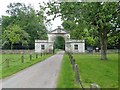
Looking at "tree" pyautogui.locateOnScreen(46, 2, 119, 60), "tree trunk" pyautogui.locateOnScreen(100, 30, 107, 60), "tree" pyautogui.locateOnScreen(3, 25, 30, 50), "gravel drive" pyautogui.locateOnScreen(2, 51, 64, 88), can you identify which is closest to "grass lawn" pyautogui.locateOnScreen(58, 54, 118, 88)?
"gravel drive" pyautogui.locateOnScreen(2, 51, 64, 88)

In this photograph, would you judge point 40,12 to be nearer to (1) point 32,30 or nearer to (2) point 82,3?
(2) point 82,3

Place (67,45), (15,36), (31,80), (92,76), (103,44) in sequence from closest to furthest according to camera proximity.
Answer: (31,80) → (92,76) → (103,44) → (15,36) → (67,45)

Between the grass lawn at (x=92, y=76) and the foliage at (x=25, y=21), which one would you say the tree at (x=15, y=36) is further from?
the grass lawn at (x=92, y=76)

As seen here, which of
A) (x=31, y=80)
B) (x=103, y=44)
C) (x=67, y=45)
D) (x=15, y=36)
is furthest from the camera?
(x=67, y=45)

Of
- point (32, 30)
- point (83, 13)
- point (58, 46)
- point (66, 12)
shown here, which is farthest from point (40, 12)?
point (58, 46)

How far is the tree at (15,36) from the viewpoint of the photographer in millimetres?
57219

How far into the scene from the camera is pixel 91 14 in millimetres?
25016

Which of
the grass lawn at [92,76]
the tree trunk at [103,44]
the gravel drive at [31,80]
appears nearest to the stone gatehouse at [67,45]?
the tree trunk at [103,44]

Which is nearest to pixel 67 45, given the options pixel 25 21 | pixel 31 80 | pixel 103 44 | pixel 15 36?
pixel 15 36

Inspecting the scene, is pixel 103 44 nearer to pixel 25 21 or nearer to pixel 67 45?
pixel 67 45

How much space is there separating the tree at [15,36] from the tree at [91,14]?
2958 centimetres

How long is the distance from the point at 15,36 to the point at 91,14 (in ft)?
114

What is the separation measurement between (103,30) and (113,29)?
1.05 metres

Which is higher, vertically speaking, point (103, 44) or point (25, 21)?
point (25, 21)
